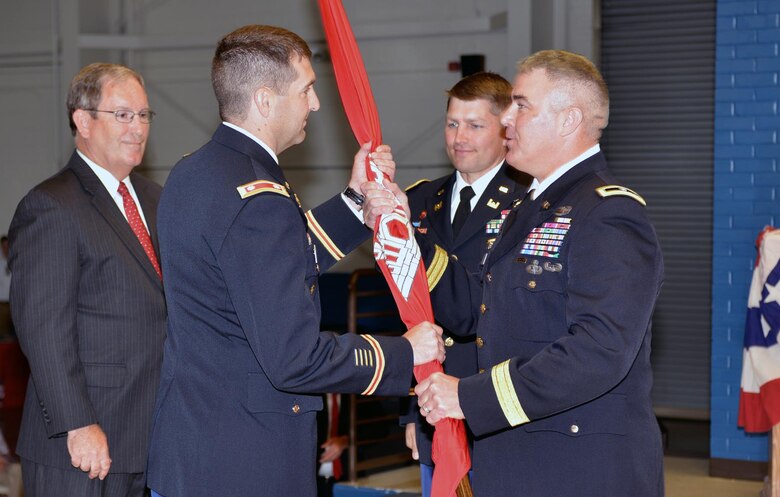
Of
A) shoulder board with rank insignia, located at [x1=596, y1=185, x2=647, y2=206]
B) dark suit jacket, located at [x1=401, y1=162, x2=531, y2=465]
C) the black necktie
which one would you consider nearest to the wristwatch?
dark suit jacket, located at [x1=401, y1=162, x2=531, y2=465]

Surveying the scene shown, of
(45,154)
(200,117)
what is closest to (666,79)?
(200,117)

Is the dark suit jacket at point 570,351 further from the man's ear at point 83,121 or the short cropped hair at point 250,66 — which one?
the man's ear at point 83,121

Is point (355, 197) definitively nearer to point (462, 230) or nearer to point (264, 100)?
point (462, 230)

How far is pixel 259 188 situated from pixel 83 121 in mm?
1164

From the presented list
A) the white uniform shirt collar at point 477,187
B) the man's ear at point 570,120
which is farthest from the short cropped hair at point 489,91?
the man's ear at point 570,120

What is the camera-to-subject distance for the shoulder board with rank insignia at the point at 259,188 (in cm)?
213

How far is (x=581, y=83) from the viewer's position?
92.0 inches

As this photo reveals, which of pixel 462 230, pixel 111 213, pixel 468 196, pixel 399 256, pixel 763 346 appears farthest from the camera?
pixel 763 346

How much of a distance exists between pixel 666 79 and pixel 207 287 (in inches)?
284

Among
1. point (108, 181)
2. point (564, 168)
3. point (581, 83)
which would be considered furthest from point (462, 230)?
point (108, 181)

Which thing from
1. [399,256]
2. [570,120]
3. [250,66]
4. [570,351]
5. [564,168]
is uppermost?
[250,66]

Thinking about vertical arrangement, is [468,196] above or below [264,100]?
below

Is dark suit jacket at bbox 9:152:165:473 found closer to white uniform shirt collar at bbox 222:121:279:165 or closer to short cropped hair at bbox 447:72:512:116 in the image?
white uniform shirt collar at bbox 222:121:279:165

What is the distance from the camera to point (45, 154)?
10.5 meters
